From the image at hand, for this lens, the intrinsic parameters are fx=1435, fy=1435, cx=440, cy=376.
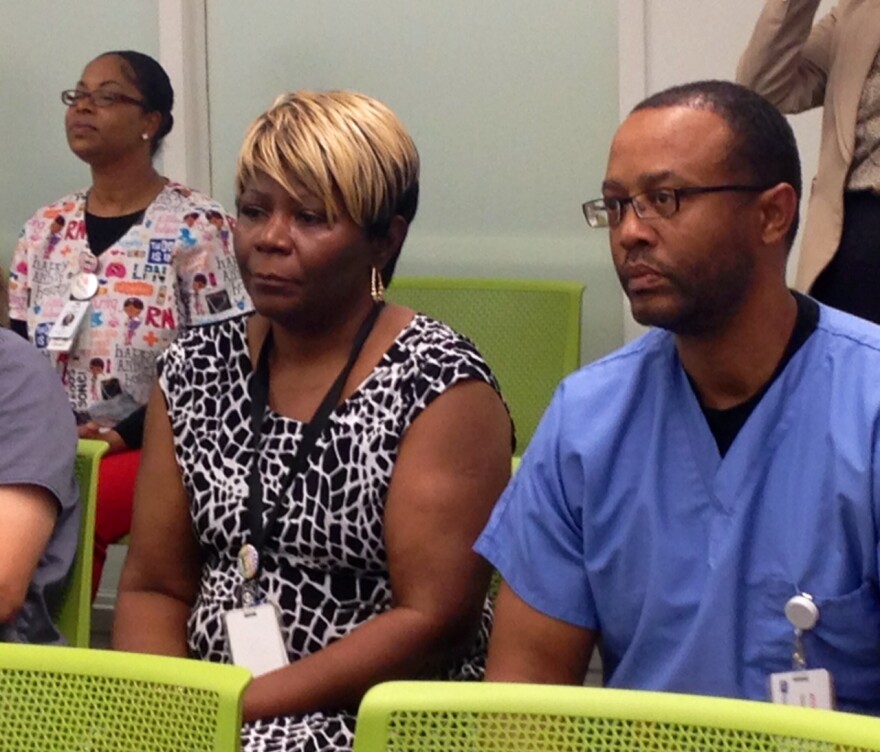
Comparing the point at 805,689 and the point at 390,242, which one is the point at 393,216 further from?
the point at 805,689

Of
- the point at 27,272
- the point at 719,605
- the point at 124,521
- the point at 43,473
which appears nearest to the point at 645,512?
the point at 719,605

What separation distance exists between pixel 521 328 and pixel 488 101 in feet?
2.26

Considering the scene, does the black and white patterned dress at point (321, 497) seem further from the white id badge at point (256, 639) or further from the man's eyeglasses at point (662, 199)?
the man's eyeglasses at point (662, 199)

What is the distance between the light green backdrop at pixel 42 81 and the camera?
152 inches


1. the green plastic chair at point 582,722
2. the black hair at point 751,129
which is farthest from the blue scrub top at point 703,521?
the green plastic chair at point 582,722

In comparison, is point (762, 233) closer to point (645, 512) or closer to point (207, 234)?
point (645, 512)

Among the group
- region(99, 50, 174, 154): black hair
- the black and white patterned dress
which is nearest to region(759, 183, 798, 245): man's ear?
the black and white patterned dress

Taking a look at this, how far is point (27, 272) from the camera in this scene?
126 inches

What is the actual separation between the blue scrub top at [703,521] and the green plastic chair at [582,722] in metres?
0.36

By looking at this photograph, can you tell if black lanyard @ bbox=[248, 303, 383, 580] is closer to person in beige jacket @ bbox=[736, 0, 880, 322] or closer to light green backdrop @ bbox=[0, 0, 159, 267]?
person in beige jacket @ bbox=[736, 0, 880, 322]

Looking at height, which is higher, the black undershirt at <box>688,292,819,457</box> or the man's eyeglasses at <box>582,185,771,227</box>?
the man's eyeglasses at <box>582,185,771,227</box>

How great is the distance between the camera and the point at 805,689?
4.39ft

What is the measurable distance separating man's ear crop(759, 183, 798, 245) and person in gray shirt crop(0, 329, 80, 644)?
3.03 ft

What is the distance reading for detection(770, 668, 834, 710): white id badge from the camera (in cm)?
133
